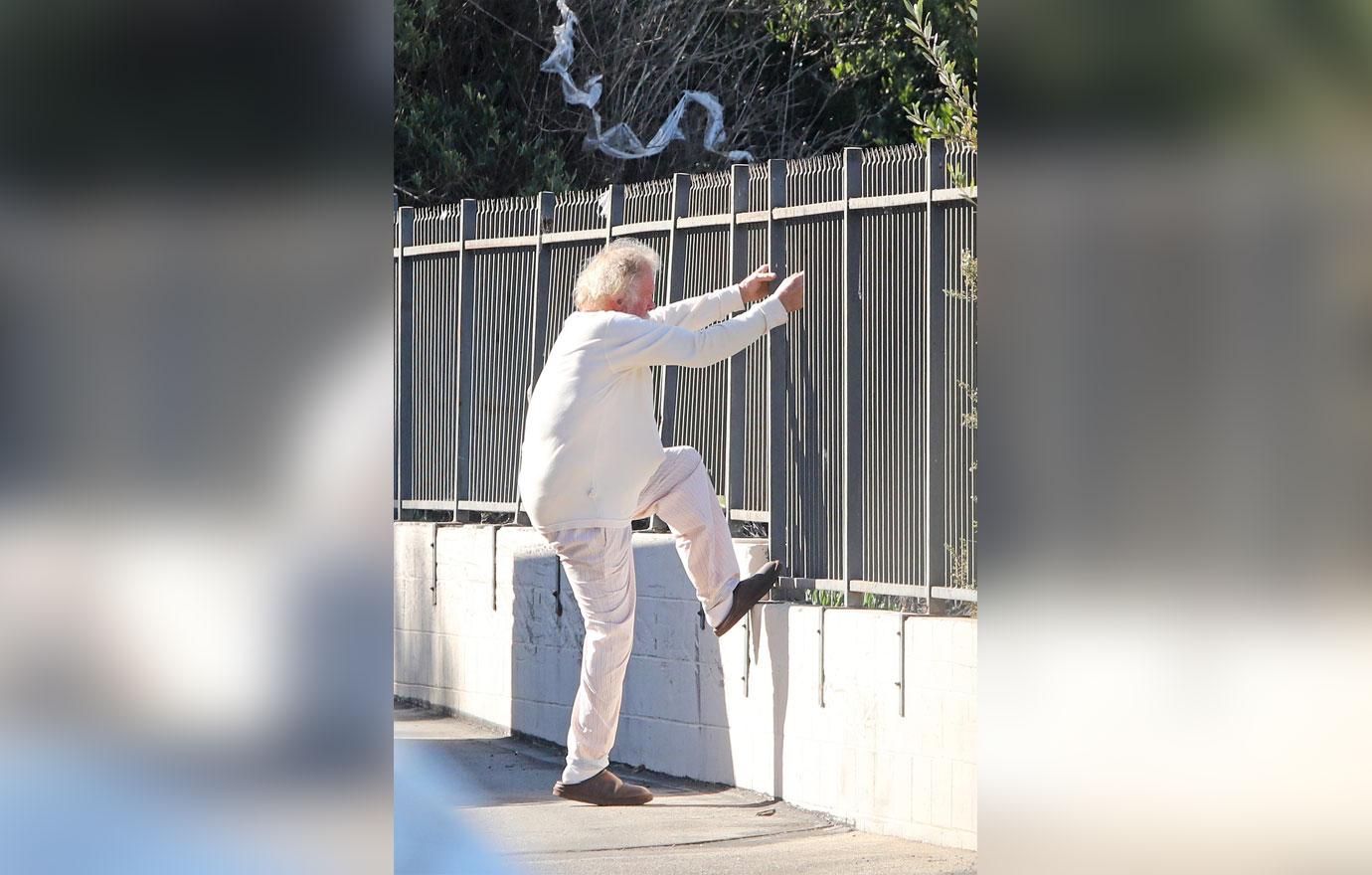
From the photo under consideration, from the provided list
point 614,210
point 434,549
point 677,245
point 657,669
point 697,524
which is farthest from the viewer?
point 434,549

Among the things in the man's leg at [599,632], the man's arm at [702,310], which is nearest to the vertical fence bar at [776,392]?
the man's arm at [702,310]

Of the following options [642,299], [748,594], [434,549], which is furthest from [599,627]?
[434,549]

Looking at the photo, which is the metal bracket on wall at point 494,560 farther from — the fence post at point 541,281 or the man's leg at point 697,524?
the man's leg at point 697,524

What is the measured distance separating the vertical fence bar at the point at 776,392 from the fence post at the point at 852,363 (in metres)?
0.45

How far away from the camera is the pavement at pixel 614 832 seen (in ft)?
22.1

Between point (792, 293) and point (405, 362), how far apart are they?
15.3ft

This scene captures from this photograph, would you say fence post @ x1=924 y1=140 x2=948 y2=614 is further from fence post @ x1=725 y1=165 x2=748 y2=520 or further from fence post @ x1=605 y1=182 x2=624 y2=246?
fence post @ x1=605 y1=182 x2=624 y2=246

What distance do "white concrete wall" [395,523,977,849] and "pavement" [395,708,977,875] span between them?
14 centimetres

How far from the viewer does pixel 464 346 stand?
10703mm

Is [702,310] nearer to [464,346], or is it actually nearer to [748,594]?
[748,594]

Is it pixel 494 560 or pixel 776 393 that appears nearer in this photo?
pixel 776 393
